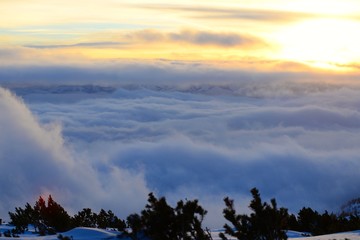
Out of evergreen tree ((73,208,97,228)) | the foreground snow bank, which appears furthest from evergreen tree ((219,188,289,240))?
evergreen tree ((73,208,97,228))

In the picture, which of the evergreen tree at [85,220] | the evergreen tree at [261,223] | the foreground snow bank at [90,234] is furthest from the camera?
the evergreen tree at [85,220]

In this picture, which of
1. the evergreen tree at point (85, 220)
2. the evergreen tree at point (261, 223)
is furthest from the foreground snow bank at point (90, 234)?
the evergreen tree at point (85, 220)

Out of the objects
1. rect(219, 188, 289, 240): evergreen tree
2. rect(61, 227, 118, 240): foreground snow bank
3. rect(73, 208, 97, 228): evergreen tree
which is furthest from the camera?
rect(73, 208, 97, 228): evergreen tree

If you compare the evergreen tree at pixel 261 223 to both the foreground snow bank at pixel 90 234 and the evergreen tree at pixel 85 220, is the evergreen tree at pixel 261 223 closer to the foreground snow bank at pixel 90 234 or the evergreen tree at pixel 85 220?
the foreground snow bank at pixel 90 234

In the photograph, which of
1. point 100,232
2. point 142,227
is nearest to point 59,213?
point 100,232

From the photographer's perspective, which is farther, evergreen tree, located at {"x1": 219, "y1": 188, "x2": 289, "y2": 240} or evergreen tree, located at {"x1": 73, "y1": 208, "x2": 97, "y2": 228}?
evergreen tree, located at {"x1": 73, "y1": 208, "x2": 97, "y2": 228}

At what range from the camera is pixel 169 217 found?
19.6 metres

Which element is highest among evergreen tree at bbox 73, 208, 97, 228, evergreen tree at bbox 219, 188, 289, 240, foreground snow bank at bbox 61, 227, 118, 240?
evergreen tree at bbox 73, 208, 97, 228

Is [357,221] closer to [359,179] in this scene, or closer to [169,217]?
[169,217]

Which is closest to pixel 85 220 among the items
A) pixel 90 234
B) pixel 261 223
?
pixel 90 234

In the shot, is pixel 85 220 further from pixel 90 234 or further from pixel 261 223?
pixel 261 223

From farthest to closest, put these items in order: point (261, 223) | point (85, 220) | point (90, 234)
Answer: point (85, 220)
point (90, 234)
point (261, 223)

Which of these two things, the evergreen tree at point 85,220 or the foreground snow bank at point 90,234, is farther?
the evergreen tree at point 85,220

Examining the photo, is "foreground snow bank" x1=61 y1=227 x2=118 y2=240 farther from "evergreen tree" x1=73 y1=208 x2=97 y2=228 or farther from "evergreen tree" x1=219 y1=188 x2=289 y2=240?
"evergreen tree" x1=73 y1=208 x2=97 y2=228
